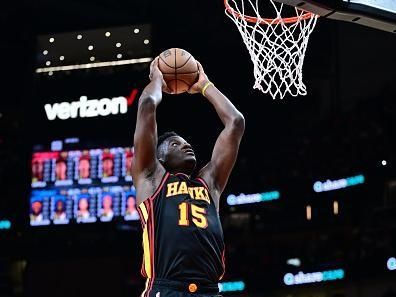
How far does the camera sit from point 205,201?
461cm

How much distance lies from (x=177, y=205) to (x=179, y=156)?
12.4 inches

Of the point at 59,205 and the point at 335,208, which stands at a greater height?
the point at 59,205

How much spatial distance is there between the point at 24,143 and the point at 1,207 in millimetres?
1246

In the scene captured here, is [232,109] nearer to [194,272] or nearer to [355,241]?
[194,272]

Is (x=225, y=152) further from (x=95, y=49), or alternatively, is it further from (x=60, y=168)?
(x=95, y=49)

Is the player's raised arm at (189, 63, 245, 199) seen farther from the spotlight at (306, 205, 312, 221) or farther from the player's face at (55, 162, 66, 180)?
the spotlight at (306, 205, 312, 221)

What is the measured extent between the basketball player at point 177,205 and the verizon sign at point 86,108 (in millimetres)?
8622

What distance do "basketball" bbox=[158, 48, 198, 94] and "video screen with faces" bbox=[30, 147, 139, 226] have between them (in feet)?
26.5

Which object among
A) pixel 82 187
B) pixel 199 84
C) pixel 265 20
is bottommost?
pixel 199 84

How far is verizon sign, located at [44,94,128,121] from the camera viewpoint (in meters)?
13.4

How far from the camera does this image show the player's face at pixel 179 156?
15.4 feet

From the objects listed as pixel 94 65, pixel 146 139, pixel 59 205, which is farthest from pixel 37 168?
pixel 146 139

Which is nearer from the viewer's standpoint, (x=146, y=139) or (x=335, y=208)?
(x=146, y=139)

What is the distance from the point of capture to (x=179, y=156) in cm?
473
